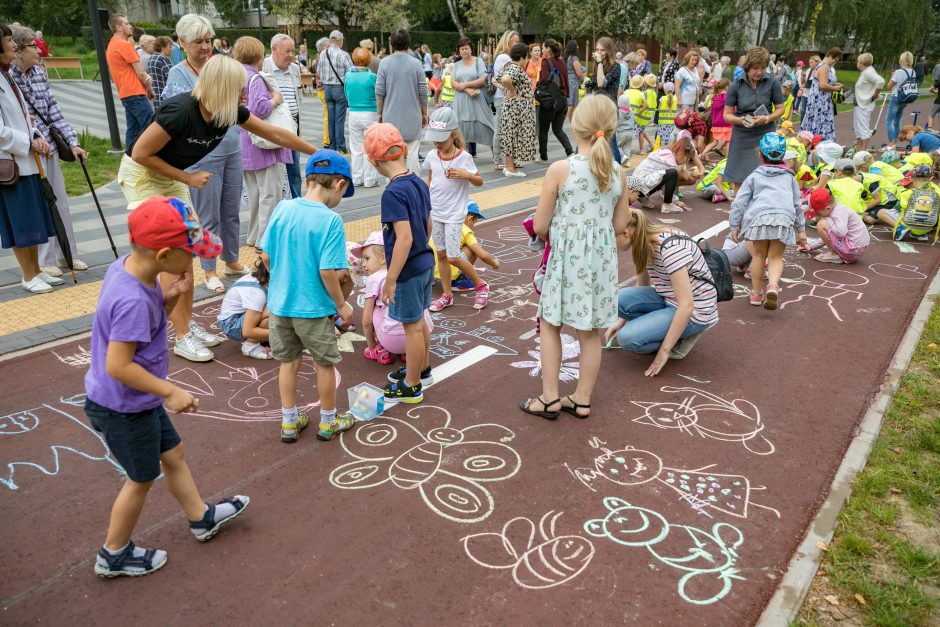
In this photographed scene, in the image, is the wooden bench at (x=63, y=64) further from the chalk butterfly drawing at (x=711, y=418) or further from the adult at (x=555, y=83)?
the chalk butterfly drawing at (x=711, y=418)

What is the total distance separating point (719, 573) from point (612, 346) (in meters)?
2.37

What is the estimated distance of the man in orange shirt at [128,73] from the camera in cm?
914

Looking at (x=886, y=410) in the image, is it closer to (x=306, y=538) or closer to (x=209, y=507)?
(x=306, y=538)

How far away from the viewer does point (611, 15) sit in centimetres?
3666

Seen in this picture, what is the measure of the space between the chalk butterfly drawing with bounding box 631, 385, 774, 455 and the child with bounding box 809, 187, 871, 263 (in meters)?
3.57

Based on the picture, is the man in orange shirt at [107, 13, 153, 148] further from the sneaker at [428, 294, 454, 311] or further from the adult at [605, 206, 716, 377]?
the adult at [605, 206, 716, 377]

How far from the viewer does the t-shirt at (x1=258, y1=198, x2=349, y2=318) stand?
3412 mm

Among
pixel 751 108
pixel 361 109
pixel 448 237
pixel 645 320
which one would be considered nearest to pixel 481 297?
pixel 448 237

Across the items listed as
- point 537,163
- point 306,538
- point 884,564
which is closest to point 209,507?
point 306,538

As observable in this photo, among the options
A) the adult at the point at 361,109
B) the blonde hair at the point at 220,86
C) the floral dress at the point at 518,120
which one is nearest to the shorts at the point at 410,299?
the blonde hair at the point at 220,86

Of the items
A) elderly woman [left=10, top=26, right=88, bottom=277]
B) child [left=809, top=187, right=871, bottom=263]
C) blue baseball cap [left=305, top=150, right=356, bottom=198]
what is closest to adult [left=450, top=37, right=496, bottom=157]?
child [left=809, top=187, right=871, bottom=263]

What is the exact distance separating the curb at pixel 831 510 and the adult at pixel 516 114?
7083 mm

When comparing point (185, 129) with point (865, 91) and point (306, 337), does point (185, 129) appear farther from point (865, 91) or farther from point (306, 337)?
point (865, 91)

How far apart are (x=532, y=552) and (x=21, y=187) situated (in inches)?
204
